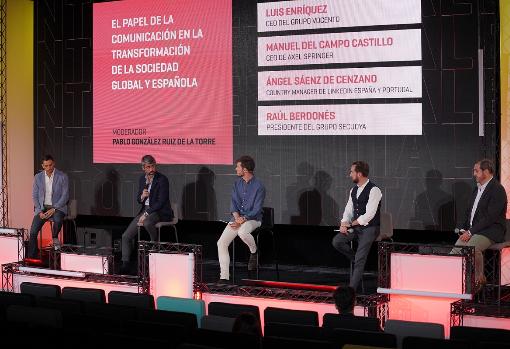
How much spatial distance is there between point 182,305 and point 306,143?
3297 millimetres

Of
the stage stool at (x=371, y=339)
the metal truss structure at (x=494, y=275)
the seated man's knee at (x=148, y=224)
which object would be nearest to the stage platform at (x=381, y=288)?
the metal truss structure at (x=494, y=275)

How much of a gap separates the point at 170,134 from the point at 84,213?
1.67 metres

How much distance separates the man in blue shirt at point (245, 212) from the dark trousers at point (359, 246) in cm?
102

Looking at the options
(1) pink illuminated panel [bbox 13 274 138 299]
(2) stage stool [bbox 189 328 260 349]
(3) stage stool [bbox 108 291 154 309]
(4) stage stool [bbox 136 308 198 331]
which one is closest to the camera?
(2) stage stool [bbox 189 328 260 349]

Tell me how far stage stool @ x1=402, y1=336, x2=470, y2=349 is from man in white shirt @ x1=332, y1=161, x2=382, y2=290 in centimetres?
310

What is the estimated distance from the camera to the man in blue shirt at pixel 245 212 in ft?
25.1

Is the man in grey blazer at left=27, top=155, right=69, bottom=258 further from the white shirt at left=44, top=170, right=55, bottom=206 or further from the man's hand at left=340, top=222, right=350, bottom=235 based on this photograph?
the man's hand at left=340, top=222, right=350, bottom=235

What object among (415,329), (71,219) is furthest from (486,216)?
(71,219)

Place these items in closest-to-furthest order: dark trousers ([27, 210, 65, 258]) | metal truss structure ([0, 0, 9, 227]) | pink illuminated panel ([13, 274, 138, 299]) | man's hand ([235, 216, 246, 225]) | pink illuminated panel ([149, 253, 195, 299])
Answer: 1. pink illuminated panel ([149, 253, 195, 299])
2. pink illuminated panel ([13, 274, 138, 299])
3. man's hand ([235, 216, 246, 225])
4. dark trousers ([27, 210, 65, 258])
5. metal truss structure ([0, 0, 9, 227])

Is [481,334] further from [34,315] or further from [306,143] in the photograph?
[306,143]

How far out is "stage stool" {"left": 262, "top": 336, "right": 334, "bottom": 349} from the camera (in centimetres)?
355

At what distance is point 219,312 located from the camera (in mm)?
4965

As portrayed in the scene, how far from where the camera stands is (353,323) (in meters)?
4.46

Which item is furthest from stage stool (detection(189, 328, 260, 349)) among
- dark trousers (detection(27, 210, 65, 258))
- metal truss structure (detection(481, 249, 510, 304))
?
dark trousers (detection(27, 210, 65, 258))
